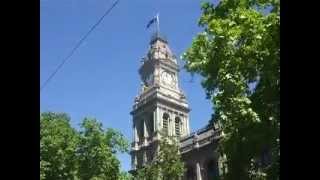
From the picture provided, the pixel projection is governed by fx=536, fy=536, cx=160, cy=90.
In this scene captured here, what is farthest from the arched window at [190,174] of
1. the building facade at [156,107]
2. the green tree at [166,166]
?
the green tree at [166,166]

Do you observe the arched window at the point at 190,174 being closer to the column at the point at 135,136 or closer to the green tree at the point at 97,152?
the column at the point at 135,136

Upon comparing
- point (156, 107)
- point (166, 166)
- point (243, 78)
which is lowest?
point (166, 166)

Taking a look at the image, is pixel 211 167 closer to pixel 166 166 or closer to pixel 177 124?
pixel 177 124

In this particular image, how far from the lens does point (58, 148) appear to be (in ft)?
94.0

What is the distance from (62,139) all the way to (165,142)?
562 centimetres

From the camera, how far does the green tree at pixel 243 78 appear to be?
14.4m

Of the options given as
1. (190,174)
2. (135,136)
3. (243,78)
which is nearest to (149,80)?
(135,136)

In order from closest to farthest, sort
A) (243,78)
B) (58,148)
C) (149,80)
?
1. (243,78)
2. (58,148)
3. (149,80)

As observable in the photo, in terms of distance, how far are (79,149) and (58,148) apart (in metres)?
1.98

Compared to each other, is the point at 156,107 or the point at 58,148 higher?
the point at 156,107

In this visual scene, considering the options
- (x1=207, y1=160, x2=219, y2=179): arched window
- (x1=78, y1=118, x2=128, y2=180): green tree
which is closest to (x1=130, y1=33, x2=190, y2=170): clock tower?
(x1=207, y1=160, x2=219, y2=179): arched window

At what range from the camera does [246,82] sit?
15.4m

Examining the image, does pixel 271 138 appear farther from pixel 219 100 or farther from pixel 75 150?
pixel 75 150
